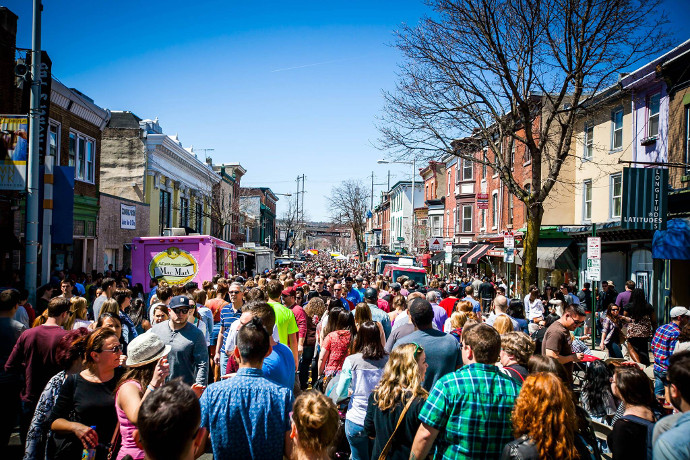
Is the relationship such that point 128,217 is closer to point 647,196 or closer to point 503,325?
point 647,196

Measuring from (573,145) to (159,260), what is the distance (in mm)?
17712

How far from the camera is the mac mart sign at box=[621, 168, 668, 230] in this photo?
47.1ft

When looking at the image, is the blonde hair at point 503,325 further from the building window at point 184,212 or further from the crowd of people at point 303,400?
the building window at point 184,212

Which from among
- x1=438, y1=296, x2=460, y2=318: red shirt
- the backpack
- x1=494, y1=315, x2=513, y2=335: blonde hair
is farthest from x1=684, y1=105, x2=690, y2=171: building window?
the backpack

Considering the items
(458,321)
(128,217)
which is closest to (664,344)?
(458,321)

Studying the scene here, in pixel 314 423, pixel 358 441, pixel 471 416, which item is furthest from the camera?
pixel 358 441

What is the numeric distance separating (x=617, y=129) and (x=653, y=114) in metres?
2.19

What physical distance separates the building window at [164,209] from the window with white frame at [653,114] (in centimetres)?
2583

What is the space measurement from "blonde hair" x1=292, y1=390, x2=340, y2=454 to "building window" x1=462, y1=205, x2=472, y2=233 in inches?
1414

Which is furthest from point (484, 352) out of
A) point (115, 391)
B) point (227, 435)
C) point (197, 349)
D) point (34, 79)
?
point (34, 79)

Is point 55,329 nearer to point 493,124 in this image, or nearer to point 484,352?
point 484,352

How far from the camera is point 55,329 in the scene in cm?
571

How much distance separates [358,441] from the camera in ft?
15.6

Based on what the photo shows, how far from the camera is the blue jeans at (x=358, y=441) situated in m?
4.73
